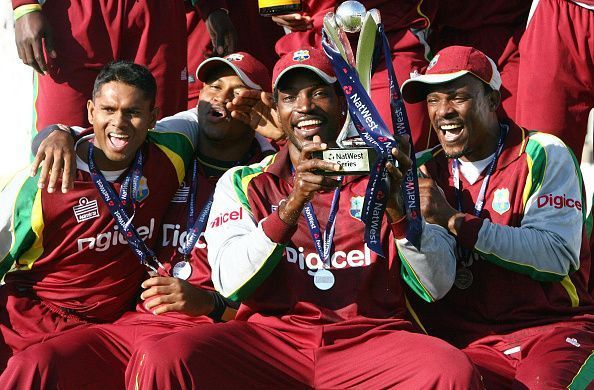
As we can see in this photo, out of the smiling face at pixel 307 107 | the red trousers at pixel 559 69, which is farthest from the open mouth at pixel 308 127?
the red trousers at pixel 559 69

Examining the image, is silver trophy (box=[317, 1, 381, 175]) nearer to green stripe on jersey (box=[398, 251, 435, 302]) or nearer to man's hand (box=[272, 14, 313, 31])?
green stripe on jersey (box=[398, 251, 435, 302])

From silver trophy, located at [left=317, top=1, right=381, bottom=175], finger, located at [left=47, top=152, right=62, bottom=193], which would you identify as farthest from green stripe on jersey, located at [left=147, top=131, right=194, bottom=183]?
silver trophy, located at [left=317, top=1, right=381, bottom=175]

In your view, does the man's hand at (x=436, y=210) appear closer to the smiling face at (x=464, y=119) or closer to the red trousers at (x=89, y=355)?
the smiling face at (x=464, y=119)

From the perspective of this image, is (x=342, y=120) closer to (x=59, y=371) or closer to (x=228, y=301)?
(x=228, y=301)

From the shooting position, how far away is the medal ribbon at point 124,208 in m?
5.48

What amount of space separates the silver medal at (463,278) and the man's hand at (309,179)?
87cm

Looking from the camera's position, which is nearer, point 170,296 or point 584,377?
point 584,377

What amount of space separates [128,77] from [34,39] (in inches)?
29.4

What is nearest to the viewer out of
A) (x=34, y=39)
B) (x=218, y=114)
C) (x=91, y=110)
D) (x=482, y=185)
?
(x=482, y=185)

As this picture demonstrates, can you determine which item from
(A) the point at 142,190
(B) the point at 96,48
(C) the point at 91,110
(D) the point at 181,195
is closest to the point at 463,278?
(D) the point at 181,195

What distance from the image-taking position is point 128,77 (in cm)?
570

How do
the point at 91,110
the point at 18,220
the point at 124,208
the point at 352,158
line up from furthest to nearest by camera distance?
the point at 91,110 < the point at 124,208 < the point at 18,220 < the point at 352,158

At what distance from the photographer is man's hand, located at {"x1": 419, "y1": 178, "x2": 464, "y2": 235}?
5.08m

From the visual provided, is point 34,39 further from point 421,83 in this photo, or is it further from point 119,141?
point 421,83
